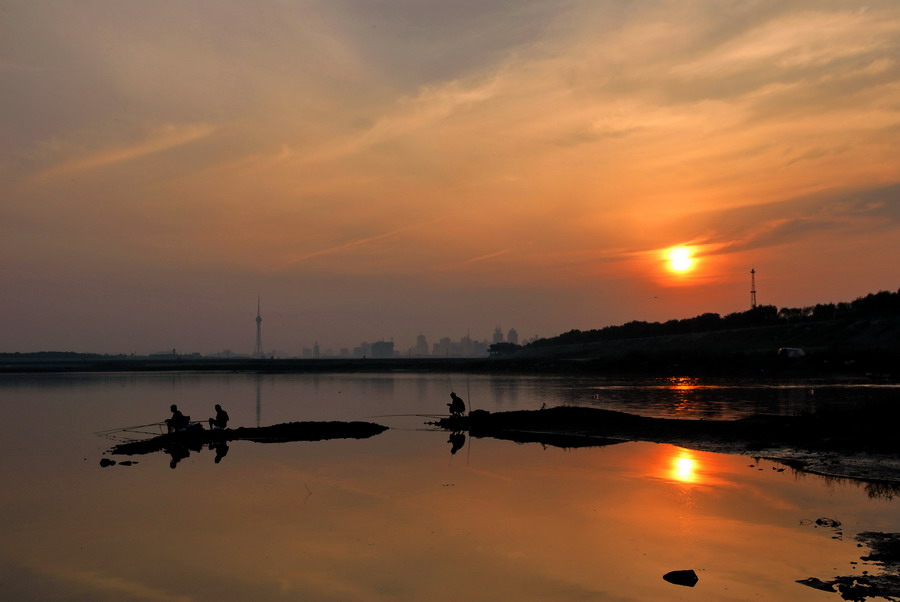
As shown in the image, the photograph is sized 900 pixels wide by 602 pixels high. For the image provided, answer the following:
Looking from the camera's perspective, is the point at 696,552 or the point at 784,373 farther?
the point at 784,373

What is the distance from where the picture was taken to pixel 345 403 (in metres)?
69.8

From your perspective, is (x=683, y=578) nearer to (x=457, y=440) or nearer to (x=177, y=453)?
(x=457, y=440)

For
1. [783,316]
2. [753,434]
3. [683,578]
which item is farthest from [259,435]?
[783,316]

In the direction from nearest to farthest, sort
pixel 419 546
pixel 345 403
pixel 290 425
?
pixel 419 546, pixel 290 425, pixel 345 403

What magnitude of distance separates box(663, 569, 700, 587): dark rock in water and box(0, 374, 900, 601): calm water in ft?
1.18

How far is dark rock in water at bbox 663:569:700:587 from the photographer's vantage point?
15341mm

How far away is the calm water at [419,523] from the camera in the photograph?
16109mm

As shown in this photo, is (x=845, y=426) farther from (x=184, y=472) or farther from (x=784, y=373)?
(x=784, y=373)

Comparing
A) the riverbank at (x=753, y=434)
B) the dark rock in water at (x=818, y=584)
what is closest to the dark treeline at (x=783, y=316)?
the riverbank at (x=753, y=434)

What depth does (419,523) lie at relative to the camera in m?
21.6

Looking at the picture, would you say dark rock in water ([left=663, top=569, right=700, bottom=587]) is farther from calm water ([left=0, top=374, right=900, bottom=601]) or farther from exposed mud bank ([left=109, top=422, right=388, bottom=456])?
exposed mud bank ([left=109, top=422, right=388, bottom=456])

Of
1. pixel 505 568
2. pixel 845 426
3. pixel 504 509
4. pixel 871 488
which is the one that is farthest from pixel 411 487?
pixel 845 426

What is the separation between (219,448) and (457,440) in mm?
12545

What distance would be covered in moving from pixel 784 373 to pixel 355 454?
72.3 m
